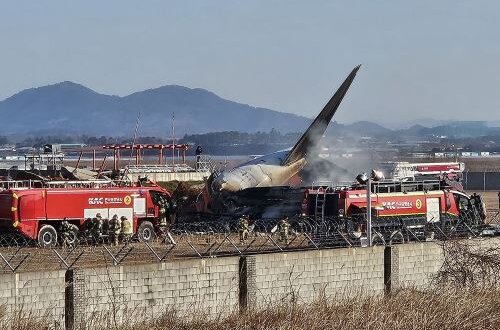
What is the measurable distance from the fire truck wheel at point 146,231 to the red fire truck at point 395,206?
5.75 m

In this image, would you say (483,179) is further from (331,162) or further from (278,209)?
(278,209)

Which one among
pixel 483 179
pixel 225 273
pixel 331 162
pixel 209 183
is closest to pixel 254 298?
pixel 225 273

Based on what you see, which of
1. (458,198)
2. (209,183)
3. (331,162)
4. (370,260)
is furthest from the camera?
A: (331,162)

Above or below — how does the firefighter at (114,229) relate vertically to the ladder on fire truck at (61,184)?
below

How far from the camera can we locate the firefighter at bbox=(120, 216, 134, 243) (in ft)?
132

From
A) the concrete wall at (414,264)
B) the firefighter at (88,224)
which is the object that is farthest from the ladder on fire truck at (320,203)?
the concrete wall at (414,264)

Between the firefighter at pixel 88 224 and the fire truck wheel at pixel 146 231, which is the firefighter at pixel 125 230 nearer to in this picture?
the fire truck wheel at pixel 146 231

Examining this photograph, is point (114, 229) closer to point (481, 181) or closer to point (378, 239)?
point (378, 239)

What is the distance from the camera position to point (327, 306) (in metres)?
23.6

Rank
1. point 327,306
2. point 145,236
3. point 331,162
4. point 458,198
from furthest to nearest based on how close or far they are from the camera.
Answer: point 331,162, point 458,198, point 145,236, point 327,306

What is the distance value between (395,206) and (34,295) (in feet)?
77.6

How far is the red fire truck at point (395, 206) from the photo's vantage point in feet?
134

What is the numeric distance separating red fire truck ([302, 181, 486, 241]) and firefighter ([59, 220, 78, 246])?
Result: 8.74 m

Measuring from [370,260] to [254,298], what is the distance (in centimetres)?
401
